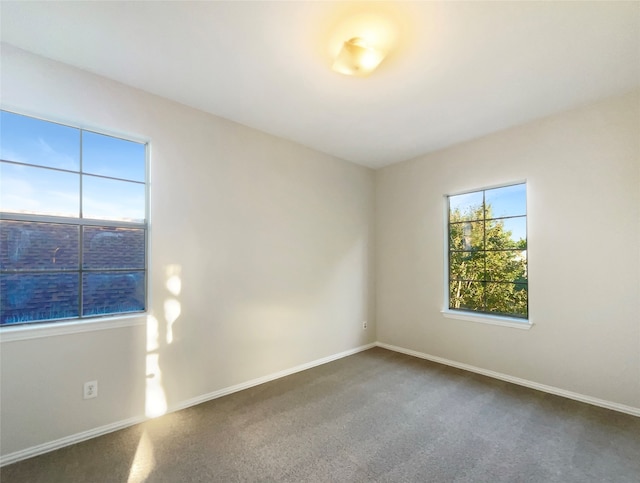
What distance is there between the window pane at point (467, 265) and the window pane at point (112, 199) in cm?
349

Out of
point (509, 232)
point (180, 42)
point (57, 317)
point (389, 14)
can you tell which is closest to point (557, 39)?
point (389, 14)

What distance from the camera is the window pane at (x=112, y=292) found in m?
2.26

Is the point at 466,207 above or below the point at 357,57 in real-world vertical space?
below

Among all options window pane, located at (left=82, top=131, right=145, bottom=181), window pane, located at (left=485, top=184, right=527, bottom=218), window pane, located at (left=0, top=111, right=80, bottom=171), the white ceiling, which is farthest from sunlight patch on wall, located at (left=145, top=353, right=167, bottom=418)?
window pane, located at (left=485, top=184, right=527, bottom=218)

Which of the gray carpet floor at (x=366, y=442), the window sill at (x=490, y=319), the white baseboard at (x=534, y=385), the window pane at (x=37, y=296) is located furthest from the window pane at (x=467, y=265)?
the window pane at (x=37, y=296)

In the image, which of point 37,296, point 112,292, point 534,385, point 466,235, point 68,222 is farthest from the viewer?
point 466,235

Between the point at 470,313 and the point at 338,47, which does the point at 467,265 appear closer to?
the point at 470,313

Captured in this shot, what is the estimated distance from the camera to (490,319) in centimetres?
329

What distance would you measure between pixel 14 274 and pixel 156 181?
1132 millimetres

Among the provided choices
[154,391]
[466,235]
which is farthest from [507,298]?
[154,391]

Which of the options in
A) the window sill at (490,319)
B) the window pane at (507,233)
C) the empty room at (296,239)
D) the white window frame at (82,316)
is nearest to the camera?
the empty room at (296,239)

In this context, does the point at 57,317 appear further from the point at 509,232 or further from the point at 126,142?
the point at 509,232

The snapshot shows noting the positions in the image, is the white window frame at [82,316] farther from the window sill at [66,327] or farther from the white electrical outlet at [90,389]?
the white electrical outlet at [90,389]

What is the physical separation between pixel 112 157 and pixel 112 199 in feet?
1.14
